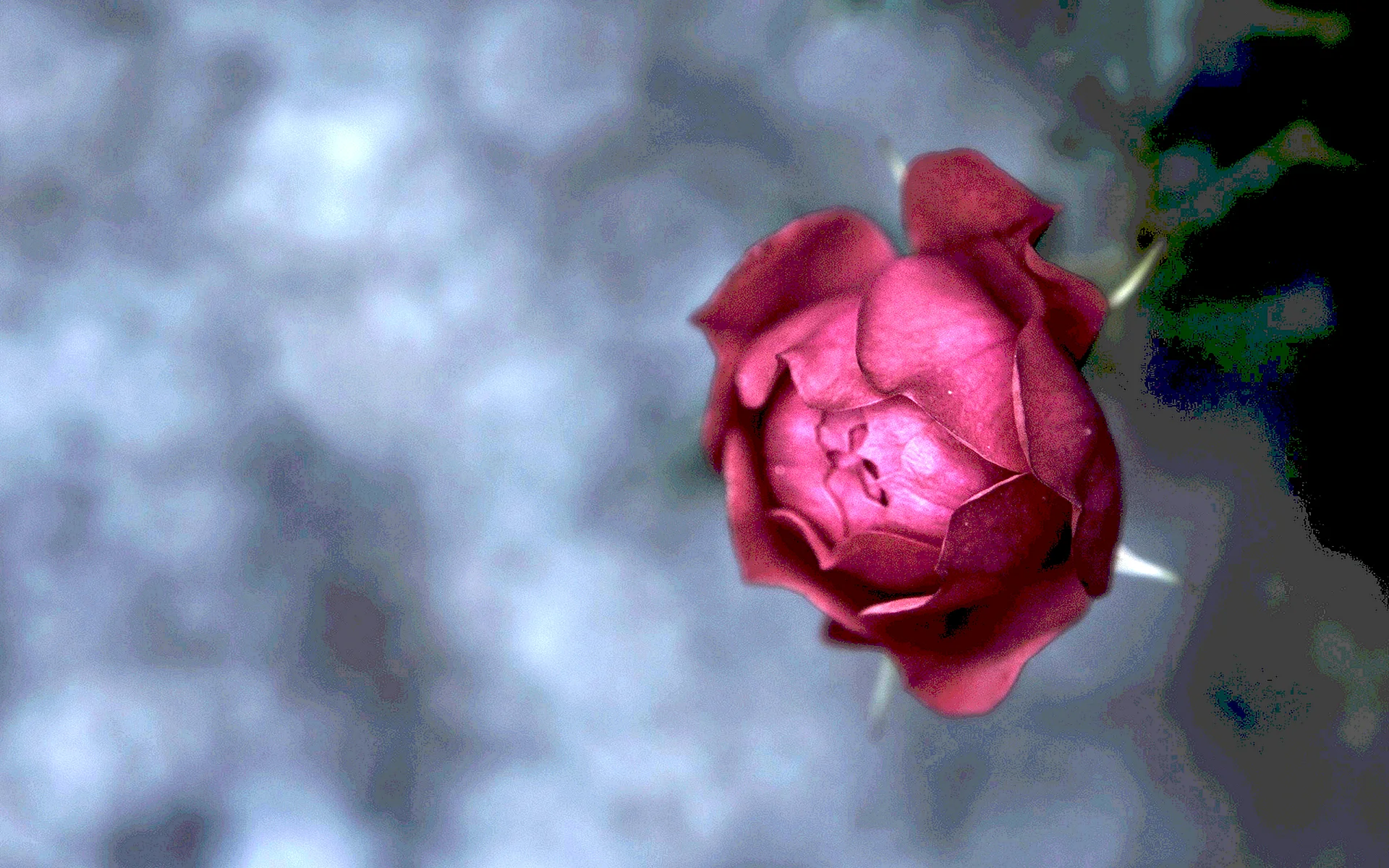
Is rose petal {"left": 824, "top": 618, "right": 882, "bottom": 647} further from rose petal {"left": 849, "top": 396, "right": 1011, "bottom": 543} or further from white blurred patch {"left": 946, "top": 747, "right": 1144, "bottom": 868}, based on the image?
white blurred patch {"left": 946, "top": 747, "right": 1144, "bottom": 868}

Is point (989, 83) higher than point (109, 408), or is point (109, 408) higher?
point (109, 408)

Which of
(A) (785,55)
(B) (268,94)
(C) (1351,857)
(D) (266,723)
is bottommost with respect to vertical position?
(C) (1351,857)

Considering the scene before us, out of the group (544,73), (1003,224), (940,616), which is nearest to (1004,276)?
(1003,224)

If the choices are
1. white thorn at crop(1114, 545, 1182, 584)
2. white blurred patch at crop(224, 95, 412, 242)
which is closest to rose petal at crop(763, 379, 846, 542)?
white thorn at crop(1114, 545, 1182, 584)

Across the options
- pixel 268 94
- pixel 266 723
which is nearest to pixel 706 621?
pixel 266 723

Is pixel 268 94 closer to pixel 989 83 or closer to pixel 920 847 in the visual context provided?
pixel 989 83

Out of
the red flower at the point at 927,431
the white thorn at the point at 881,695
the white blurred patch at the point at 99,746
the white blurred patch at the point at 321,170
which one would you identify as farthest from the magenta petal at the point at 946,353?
the white blurred patch at the point at 99,746

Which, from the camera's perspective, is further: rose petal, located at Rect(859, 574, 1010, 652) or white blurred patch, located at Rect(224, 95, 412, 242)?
white blurred patch, located at Rect(224, 95, 412, 242)
